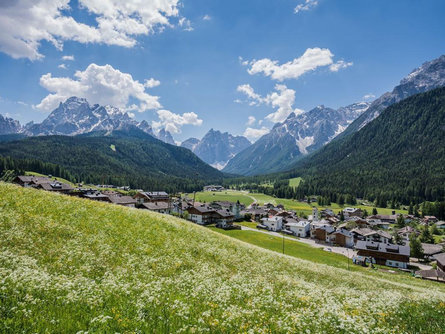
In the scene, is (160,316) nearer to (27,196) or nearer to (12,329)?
(12,329)

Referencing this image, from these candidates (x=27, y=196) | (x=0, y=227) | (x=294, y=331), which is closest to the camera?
(x=294, y=331)

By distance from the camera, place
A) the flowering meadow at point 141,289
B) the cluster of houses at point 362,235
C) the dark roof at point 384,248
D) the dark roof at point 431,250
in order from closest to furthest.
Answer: the flowering meadow at point 141,289 < the dark roof at point 384,248 < the cluster of houses at point 362,235 < the dark roof at point 431,250

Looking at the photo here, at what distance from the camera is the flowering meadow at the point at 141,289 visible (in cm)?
843

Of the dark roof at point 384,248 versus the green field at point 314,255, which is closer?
the green field at point 314,255

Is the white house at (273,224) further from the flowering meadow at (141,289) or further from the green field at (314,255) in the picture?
the flowering meadow at (141,289)

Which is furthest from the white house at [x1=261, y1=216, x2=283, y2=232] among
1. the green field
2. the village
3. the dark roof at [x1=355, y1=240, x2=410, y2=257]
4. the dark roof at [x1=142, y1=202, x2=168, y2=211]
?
the dark roof at [x1=142, y1=202, x2=168, y2=211]

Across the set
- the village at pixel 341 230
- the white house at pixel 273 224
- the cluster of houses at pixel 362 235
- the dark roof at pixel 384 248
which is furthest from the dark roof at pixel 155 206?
the dark roof at pixel 384 248

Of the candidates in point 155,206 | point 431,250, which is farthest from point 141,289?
point 431,250

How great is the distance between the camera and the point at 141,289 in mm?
12375

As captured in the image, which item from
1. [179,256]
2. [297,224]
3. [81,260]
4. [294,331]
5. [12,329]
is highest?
[12,329]

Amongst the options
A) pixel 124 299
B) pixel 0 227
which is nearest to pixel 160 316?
pixel 124 299

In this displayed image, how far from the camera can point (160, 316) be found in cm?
879

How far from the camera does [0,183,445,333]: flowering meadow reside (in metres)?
8.43

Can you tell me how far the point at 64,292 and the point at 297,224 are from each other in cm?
13104
